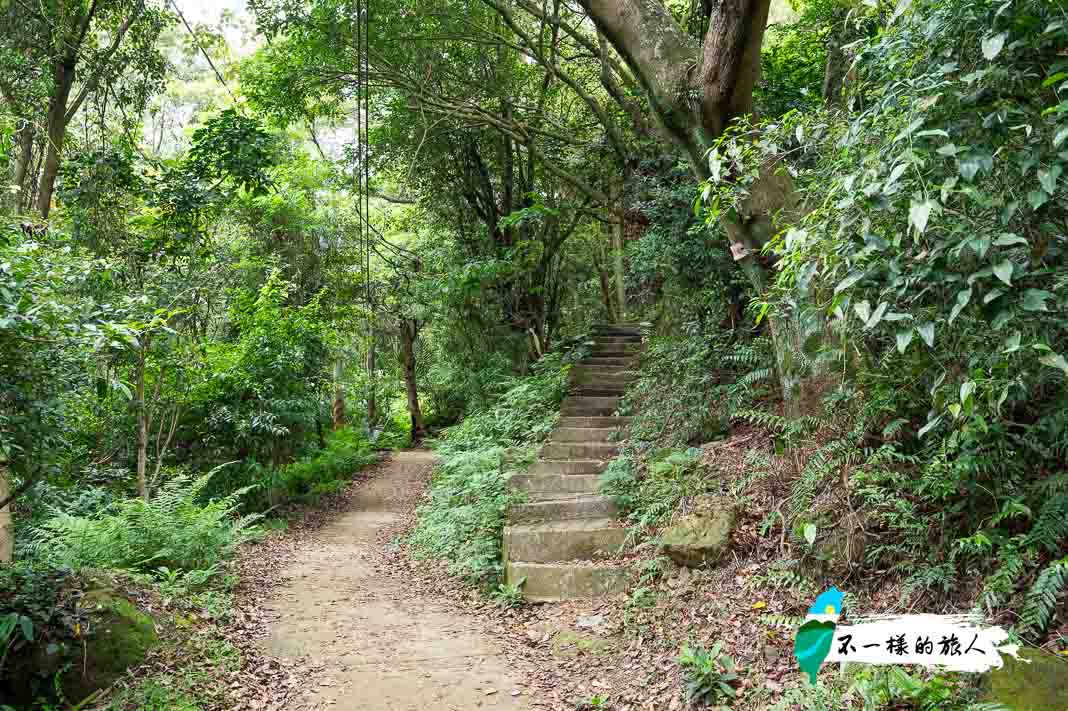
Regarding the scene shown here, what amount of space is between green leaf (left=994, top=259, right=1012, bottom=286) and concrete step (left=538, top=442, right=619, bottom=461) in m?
5.90

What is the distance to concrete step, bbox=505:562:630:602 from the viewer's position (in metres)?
5.39

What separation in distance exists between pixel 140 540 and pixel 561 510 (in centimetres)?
378

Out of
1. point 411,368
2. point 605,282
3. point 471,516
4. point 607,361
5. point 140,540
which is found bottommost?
point 471,516

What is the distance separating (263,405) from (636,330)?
7.26 meters

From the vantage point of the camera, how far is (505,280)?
14188 mm

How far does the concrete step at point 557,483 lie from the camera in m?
7.05

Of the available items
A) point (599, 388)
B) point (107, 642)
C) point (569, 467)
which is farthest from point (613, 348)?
point (107, 642)

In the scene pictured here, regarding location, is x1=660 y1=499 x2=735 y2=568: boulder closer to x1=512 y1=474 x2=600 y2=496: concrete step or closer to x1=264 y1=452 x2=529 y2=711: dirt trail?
x1=264 y1=452 x2=529 y2=711: dirt trail

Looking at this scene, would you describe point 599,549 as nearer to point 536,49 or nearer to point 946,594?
point 946,594

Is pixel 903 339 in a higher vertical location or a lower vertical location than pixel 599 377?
higher

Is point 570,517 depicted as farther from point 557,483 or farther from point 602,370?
point 602,370

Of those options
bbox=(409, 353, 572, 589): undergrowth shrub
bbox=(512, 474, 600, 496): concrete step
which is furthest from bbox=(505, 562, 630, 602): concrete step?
bbox=(512, 474, 600, 496): concrete step

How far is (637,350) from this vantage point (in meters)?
11.7

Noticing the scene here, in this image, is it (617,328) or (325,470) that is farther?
(617,328)
